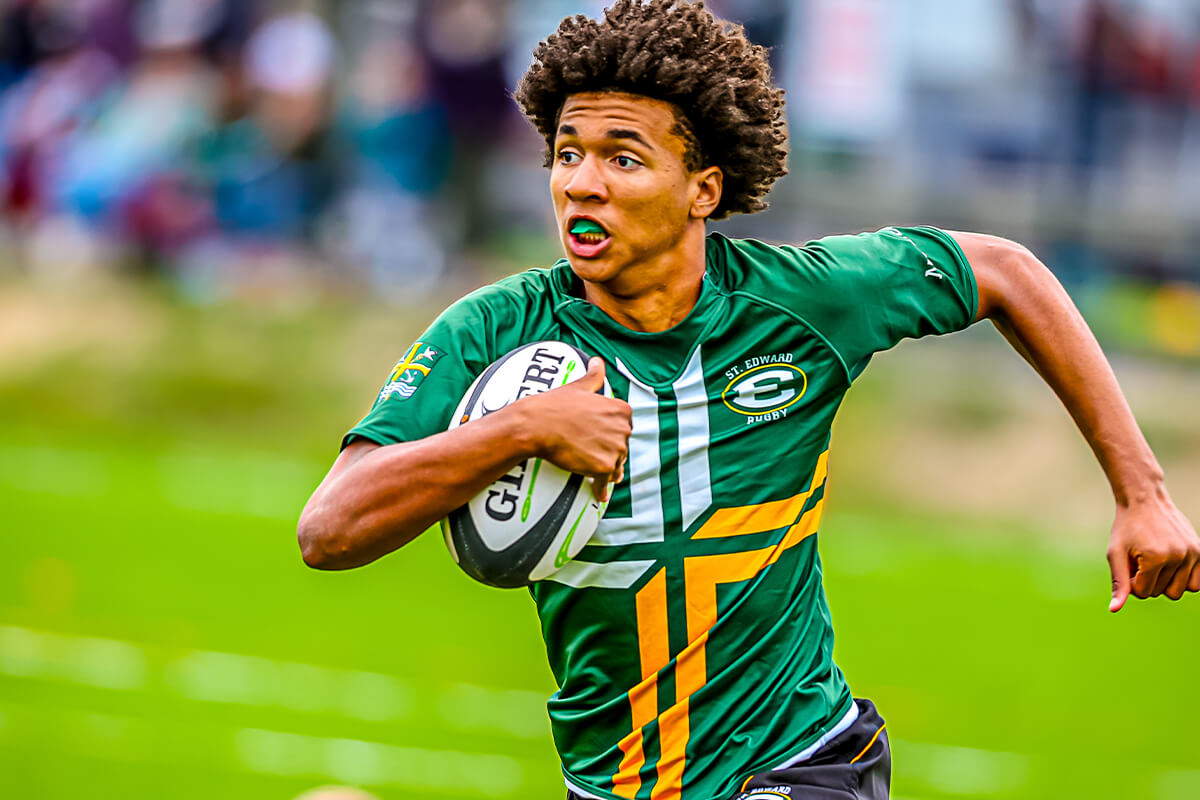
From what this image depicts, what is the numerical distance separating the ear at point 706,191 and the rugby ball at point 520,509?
551 millimetres

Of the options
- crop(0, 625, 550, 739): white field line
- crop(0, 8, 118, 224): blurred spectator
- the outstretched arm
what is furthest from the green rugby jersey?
crop(0, 8, 118, 224): blurred spectator

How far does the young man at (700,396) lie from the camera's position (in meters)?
3.72

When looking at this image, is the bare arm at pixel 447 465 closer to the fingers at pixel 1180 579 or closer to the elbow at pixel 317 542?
the elbow at pixel 317 542

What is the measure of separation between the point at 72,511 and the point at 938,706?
6592mm

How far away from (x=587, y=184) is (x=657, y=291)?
0.35 meters

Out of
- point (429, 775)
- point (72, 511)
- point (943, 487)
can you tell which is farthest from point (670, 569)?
point (943, 487)

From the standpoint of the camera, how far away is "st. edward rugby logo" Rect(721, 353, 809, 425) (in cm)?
387

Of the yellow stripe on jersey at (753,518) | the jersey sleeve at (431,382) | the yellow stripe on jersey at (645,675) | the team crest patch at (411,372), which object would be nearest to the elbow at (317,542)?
the jersey sleeve at (431,382)

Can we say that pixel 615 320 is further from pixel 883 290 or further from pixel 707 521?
pixel 883 290

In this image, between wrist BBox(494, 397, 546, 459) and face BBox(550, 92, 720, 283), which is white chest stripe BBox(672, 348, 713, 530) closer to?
face BBox(550, 92, 720, 283)

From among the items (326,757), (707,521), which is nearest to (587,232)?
(707,521)

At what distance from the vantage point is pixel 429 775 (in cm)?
727

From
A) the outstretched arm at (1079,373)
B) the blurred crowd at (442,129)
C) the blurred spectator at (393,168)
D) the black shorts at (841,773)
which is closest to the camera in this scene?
the black shorts at (841,773)

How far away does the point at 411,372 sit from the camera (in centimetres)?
360
